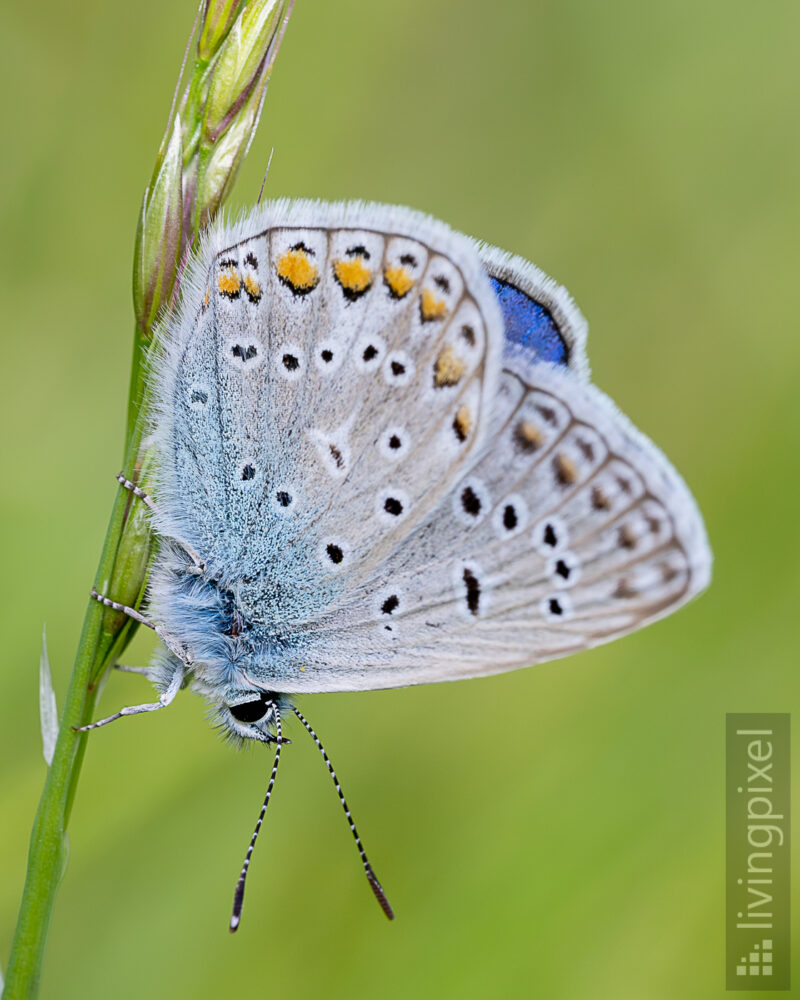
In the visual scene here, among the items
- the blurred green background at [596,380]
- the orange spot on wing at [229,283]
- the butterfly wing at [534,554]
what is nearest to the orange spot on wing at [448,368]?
the butterfly wing at [534,554]

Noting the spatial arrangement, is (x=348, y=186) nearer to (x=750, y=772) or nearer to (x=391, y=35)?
(x=391, y=35)

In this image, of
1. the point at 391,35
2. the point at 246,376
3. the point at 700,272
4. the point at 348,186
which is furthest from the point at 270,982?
the point at 391,35

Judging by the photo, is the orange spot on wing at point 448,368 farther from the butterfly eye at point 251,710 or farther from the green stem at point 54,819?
the butterfly eye at point 251,710

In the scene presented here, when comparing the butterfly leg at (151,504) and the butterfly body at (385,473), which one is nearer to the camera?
the butterfly leg at (151,504)

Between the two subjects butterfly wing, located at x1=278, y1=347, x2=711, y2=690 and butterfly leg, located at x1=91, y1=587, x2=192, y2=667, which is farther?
butterfly wing, located at x1=278, y1=347, x2=711, y2=690

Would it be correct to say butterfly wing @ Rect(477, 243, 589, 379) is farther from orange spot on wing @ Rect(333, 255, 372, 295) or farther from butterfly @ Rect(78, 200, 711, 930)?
orange spot on wing @ Rect(333, 255, 372, 295)

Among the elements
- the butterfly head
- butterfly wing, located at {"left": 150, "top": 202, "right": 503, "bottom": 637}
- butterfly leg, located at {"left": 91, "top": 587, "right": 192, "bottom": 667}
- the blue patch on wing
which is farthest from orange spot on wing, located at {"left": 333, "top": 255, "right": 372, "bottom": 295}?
the butterfly head
